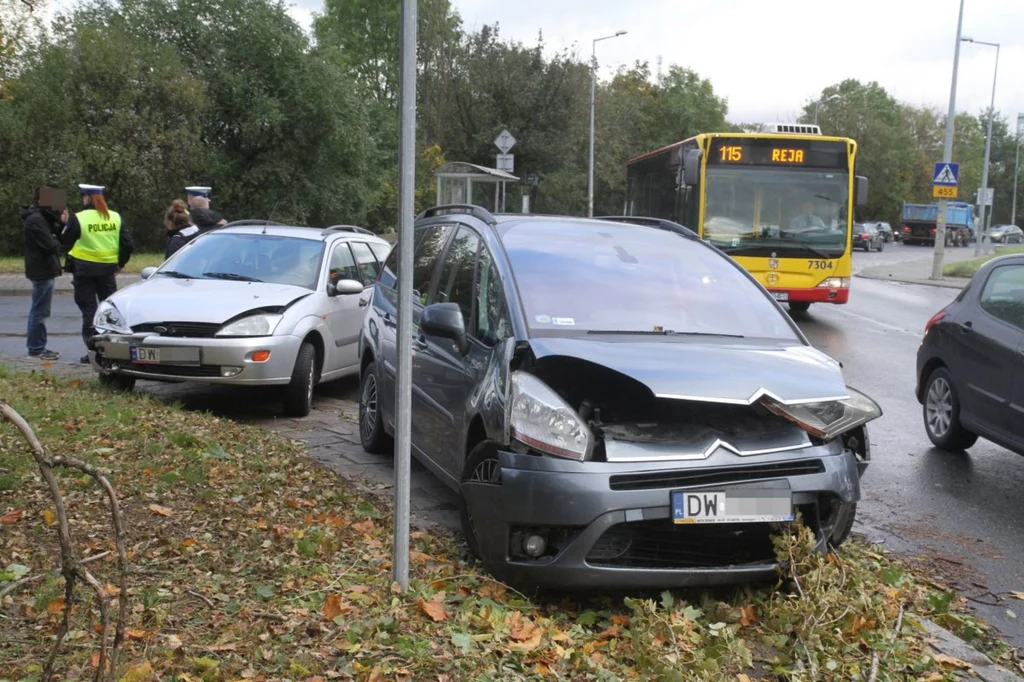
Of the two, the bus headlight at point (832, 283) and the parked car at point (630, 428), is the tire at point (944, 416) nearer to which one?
the parked car at point (630, 428)

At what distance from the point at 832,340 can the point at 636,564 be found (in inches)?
464

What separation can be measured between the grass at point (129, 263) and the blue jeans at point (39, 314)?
11695 millimetres

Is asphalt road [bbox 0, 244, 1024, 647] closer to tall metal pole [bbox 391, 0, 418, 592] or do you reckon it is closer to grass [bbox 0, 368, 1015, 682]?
grass [bbox 0, 368, 1015, 682]

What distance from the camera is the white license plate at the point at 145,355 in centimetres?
807

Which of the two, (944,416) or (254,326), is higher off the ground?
(254,326)

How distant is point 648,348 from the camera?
4648 millimetres

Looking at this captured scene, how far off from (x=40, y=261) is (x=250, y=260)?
10.2 feet

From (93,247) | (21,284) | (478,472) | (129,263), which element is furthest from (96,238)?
(129,263)

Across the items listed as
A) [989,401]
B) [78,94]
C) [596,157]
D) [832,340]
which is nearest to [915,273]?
[596,157]

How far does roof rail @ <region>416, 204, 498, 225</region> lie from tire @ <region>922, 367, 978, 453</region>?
161 inches

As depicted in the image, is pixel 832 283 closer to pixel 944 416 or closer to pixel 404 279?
pixel 944 416

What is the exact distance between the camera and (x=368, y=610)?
12.4 ft

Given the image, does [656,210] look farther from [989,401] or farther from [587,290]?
[587,290]

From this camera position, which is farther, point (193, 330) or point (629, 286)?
point (193, 330)
